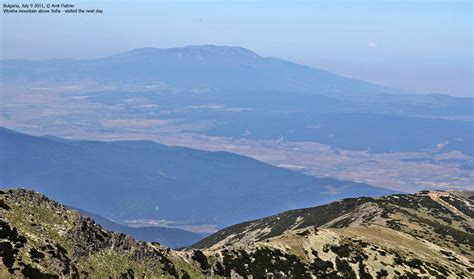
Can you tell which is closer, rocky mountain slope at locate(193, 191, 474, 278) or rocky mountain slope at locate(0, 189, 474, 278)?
rocky mountain slope at locate(0, 189, 474, 278)

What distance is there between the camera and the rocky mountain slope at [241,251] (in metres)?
55.9

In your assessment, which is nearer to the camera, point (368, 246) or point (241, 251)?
point (241, 251)

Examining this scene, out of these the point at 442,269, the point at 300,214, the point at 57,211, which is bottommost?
the point at 300,214

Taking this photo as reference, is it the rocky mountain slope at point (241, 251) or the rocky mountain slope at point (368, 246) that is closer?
the rocky mountain slope at point (241, 251)

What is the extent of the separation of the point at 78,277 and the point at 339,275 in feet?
130

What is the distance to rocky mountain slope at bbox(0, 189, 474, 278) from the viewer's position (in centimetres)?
5594

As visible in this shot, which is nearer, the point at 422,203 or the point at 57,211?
the point at 57,211

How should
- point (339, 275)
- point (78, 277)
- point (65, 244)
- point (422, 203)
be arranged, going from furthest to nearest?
1. point (422, 203)
2. point (339, 275)
3. point (65, 244)
4. point (78, 277)

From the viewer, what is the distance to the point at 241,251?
8050 centimetres

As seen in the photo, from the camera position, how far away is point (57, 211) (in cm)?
6525

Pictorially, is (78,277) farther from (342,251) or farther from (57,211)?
(342,251)

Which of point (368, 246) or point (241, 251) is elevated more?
point (241, 251)

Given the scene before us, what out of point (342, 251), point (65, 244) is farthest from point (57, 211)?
point (342, 251)

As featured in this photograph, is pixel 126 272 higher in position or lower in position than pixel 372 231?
higher
